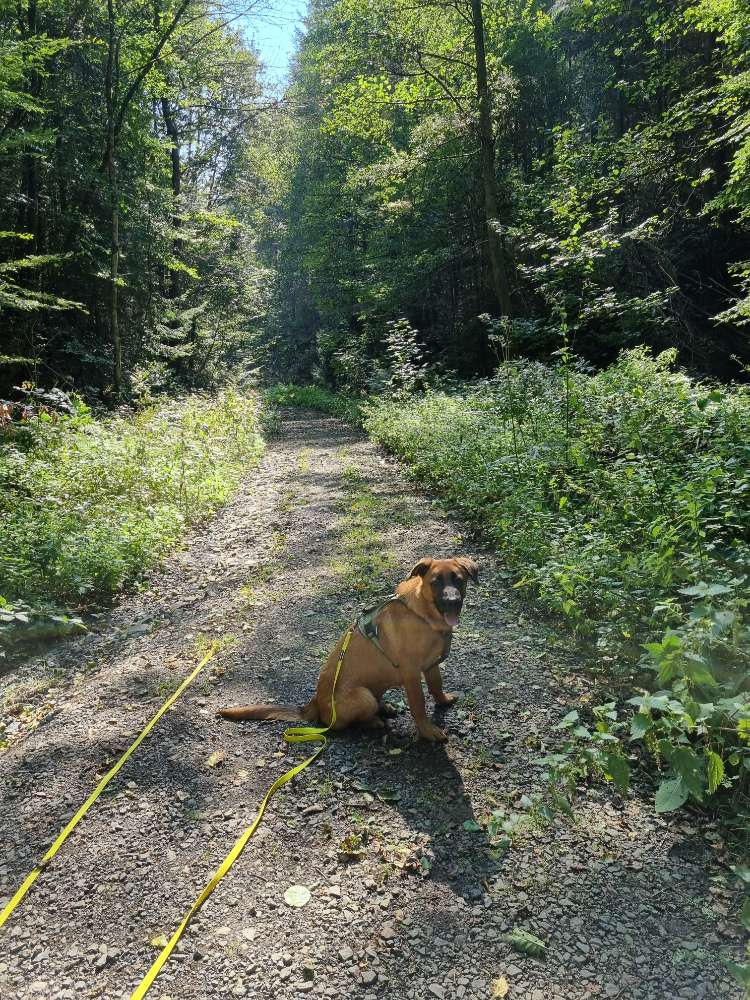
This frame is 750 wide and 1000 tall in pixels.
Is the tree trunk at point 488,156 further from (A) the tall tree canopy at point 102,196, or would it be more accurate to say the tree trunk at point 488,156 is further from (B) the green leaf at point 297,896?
(B) the green leaf at point 297,896

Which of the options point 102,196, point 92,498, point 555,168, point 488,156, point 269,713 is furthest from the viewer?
point 488,156

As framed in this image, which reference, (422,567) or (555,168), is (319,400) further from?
(422,567)

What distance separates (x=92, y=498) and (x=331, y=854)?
6164 mm

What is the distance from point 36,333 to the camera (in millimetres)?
13383

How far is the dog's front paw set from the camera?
3.31 m

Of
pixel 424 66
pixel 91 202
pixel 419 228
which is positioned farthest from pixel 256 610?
pixel 419 228

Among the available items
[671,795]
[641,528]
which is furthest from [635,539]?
[671,795]

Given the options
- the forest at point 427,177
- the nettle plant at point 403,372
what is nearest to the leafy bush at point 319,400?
the forest at point 427,177

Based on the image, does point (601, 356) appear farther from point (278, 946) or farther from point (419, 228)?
point (278, 946)

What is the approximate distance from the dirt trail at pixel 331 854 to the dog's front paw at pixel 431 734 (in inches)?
2.9

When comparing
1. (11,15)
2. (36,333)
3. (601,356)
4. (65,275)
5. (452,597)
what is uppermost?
(11,15)

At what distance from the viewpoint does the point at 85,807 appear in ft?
10.3

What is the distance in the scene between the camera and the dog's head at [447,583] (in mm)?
2893

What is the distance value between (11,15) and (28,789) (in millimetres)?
16098
